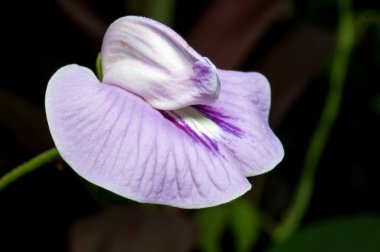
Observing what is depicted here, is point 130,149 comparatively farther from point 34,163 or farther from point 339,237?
point 339,237

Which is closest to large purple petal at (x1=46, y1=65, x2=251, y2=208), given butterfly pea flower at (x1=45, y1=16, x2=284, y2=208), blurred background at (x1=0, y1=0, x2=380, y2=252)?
butterfly pea flower at (x1=45, y1=16, x2=284, y2=208)

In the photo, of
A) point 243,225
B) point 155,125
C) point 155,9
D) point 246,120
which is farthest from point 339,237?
point 155,125

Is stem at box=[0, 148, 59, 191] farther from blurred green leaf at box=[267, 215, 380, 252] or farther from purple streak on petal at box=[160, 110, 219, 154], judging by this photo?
blurred green leaf at box=[267, 215, 380, 252]

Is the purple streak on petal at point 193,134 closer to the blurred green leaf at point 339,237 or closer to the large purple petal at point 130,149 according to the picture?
the large purple petal at point 130,149

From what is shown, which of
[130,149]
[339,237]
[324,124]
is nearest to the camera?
[130,149]

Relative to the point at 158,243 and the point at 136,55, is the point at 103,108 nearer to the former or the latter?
the point at 136,55

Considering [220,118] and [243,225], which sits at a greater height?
[220,118]
